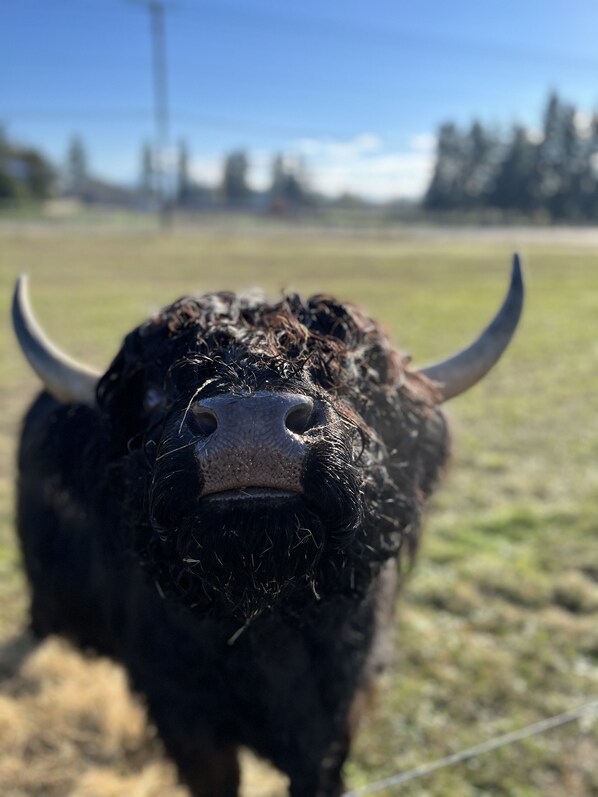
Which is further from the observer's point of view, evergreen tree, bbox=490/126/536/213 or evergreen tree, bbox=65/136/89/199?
evergreen tree, bbox=65/136/89/199

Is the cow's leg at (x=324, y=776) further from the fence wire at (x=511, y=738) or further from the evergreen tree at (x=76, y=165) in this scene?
the evergreen tree at (x=76, y=165)

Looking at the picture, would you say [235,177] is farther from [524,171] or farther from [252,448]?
[252,448]

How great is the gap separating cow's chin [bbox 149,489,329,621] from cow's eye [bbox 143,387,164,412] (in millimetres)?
640

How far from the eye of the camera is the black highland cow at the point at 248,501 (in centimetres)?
192

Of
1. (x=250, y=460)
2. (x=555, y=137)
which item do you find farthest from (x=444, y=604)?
(x=555, y=137)

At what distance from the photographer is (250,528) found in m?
1.91

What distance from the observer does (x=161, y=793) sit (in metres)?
3.71

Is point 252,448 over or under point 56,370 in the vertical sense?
over

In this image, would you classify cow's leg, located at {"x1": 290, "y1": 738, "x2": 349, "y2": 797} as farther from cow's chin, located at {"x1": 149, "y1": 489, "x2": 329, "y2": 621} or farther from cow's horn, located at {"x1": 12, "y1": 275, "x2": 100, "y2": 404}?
cow's horn, located at {"x1": 12, "y1": 275, "x2": 100, "y2": 404}

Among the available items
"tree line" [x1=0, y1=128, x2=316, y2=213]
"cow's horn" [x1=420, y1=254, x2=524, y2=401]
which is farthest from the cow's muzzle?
"tree line" [x1=0, y1=128, x2=316, y2=213]

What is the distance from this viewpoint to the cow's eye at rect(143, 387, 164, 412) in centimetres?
255

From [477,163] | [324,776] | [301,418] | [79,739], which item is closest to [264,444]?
[301,418]

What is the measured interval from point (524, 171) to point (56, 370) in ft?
296

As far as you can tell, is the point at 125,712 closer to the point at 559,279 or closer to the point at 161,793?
the point at 161,793
